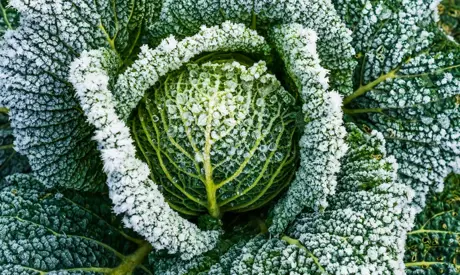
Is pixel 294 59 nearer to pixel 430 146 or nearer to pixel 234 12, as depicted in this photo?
pixel 234 12

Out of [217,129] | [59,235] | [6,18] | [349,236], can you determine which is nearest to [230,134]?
[217,129]

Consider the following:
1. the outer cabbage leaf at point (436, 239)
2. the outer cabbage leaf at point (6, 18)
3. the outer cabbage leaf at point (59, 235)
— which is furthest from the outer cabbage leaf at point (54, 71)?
the outer cabbage leaf at point (436, 239)

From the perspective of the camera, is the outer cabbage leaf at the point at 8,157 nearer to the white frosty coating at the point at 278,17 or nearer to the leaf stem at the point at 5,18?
the leaf stem at the point at 5,18

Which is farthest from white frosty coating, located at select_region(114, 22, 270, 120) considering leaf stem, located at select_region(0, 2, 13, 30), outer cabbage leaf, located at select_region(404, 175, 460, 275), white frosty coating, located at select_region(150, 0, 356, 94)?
outer cabbage leaf, located at select_region(404, 175, 460, 275)

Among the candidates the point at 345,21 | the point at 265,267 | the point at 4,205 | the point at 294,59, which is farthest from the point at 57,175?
the point at 345,21

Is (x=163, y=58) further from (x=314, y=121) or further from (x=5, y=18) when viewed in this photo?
(x=5, y=18)
